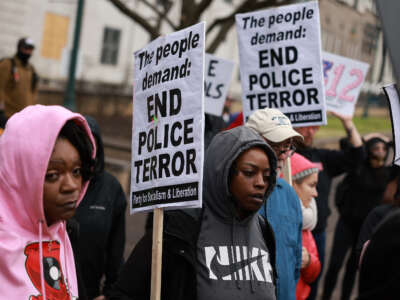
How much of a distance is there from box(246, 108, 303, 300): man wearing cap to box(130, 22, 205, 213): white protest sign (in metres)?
0.78

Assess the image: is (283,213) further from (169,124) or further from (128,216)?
(128,216)

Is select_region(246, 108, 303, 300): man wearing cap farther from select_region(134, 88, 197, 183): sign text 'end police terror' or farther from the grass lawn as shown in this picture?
the grass lawn

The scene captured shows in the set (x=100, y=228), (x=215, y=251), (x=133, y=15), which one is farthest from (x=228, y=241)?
(x=133, y=15)

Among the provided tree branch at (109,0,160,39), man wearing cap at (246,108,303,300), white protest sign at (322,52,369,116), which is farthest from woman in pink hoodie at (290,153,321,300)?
tree branch at (109,0,160,39)

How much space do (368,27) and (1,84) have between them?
1345 inches

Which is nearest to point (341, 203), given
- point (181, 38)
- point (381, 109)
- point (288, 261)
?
point (288, 261)

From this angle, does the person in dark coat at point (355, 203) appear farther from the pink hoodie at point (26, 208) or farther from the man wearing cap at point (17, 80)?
the man wearing cap at point (17, 80)

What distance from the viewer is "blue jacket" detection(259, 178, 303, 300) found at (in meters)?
3.36

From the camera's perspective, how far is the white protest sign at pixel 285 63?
4820 millimetres

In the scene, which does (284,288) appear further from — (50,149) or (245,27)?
(245,27)

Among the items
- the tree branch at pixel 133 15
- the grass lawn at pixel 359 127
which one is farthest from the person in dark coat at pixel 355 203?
the grass lawn at pixel 359 127

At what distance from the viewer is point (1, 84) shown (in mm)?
8625

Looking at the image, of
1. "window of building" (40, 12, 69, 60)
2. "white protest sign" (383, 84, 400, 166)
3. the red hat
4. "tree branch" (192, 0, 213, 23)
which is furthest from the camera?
"window of building" (40, 12, 69, 60)

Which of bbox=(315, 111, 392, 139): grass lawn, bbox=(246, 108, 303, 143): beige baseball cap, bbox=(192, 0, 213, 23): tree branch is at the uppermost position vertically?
bbox=(315, 111, 392, 139): grass lawn
